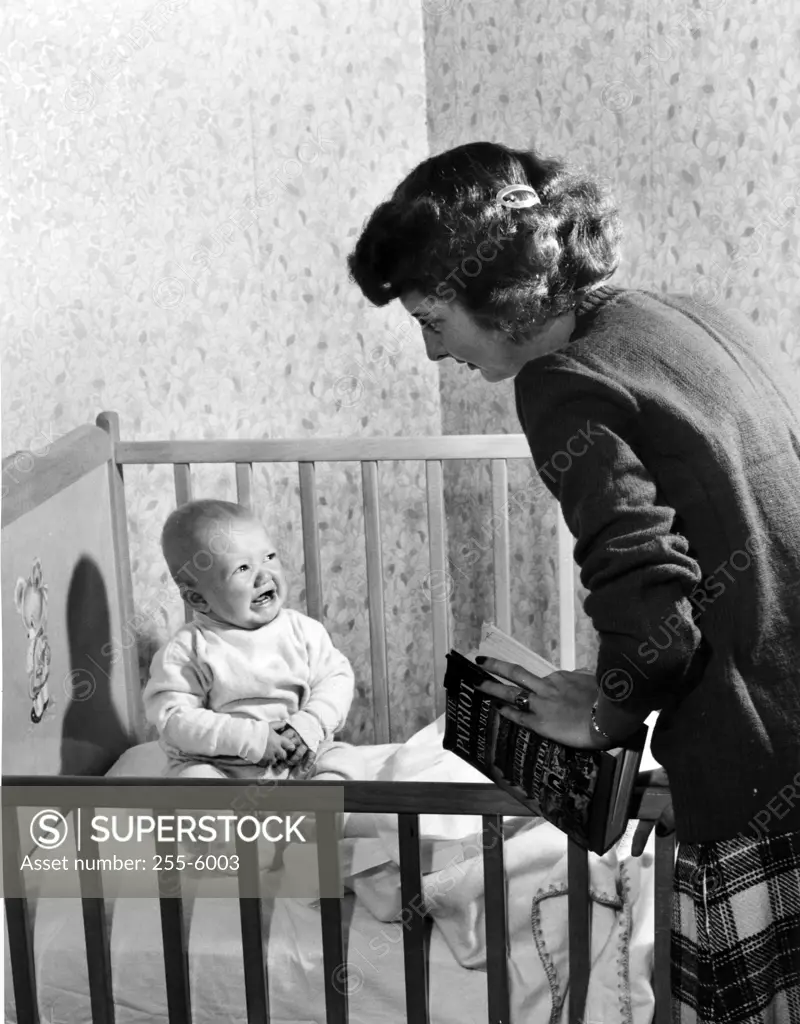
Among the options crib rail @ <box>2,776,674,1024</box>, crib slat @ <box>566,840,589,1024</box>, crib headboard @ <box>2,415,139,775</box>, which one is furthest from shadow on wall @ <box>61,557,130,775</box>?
crib slat @ <box>566,840,589,1024</box>

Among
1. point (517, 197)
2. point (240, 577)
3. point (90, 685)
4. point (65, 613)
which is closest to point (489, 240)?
point (517, 197)

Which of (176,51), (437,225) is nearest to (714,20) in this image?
(176,51)

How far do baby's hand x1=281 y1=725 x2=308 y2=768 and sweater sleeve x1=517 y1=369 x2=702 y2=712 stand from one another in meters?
0.90

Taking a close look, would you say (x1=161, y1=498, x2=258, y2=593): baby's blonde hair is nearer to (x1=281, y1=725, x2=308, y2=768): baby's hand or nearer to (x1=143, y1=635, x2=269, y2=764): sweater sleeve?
(x1=143, y1=635, x2=269, y2=764): sweater sleeve

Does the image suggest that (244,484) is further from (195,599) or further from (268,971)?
(268,971)

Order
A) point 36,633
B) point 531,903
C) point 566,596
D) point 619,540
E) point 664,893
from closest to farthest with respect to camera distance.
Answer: point 619,540 < point 664,893 < point 531,903 < point 36,633 < point 566,596

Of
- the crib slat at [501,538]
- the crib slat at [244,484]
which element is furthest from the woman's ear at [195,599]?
the crib slat at [501,538]

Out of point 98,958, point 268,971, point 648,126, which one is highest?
point 648,126

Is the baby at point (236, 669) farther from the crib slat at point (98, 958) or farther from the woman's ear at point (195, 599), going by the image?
the crib slat at point (98, 958)

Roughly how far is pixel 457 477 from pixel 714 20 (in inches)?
40.1

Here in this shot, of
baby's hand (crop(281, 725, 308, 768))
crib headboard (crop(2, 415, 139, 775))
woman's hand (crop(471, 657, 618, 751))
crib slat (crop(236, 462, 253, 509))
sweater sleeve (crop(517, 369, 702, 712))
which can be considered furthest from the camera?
crib slat (crop(236, 462, 253, 509))

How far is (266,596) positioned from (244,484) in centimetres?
37

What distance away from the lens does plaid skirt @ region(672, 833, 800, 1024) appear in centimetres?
89

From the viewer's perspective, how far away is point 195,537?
1728mm
